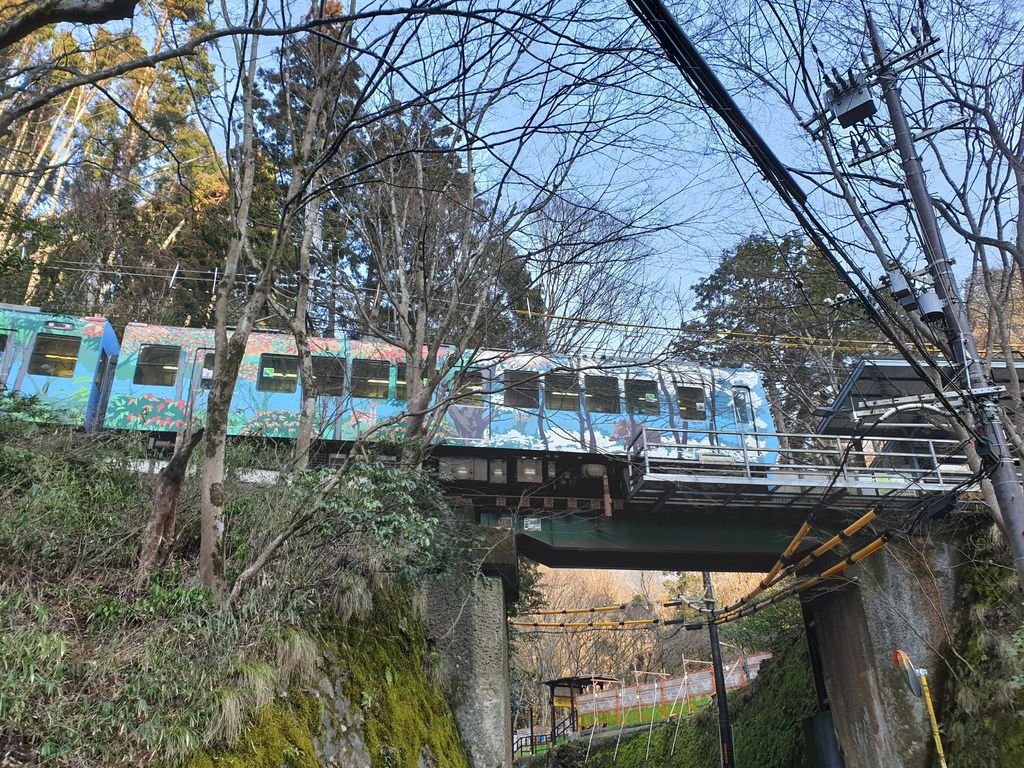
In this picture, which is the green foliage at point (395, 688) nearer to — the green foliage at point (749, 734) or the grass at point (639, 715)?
the green foliage at point (749, 734)

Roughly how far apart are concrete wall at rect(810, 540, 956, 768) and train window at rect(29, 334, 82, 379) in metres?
14.8

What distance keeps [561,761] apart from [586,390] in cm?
1345

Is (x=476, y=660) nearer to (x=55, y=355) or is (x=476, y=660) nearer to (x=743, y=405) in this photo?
(x=743, y=405)

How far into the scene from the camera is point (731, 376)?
1457 cm

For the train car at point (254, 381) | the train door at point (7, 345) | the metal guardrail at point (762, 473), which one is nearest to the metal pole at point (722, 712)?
the metal guardrail at point (762, 473)

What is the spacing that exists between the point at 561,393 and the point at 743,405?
395 cm

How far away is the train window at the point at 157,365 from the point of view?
1294 cm

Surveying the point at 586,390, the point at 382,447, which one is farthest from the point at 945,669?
the point at 382,447

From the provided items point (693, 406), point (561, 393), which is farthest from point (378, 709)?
point (693, 406)

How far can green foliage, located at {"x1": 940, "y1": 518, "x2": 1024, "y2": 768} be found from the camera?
363 inches

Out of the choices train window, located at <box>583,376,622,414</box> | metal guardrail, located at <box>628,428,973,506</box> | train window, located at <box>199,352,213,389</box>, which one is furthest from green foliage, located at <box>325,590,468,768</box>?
train window, located at <box>199,352,213,389</box>

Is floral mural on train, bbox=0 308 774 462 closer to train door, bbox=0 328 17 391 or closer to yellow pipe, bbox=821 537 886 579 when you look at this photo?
train door, bbox=0 328 17 391

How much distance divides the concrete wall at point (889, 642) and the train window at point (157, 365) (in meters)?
13.1

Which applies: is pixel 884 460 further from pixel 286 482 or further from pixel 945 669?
pixel 286 482
